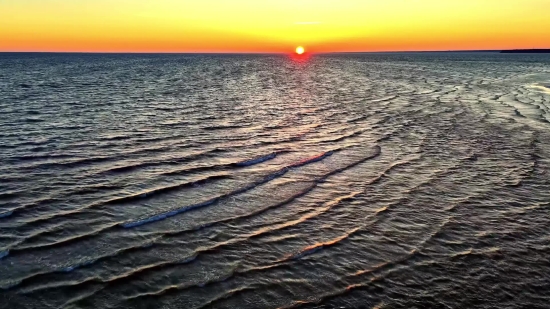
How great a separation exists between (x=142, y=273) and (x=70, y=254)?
2020mm

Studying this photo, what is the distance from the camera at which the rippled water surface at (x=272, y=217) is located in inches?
357

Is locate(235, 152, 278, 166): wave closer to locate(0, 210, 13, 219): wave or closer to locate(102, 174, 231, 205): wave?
locate(102, 174, 231, 205): wave

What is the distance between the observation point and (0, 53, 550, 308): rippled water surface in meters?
9.06

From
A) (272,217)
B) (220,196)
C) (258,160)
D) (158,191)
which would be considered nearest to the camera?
(272,217)

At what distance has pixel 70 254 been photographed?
1034 centimetres

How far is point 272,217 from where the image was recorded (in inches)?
507

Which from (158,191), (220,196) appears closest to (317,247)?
(220,196)

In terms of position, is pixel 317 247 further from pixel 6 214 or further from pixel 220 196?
pixel 6 214

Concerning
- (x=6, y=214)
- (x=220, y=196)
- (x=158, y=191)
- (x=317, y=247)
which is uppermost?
(x=6, y=214)

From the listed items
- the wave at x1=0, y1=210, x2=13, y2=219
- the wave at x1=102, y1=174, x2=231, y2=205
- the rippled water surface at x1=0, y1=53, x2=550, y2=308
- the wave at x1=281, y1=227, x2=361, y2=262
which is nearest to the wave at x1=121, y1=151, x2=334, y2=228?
the rippled water surface at x1=0, y1=53, x2=550, y2=308

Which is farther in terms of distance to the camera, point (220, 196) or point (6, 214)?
point (220, 196)

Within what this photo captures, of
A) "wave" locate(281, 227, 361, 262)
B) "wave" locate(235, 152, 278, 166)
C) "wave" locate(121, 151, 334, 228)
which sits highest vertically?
"wave" locate(235, 152, 278, 166)

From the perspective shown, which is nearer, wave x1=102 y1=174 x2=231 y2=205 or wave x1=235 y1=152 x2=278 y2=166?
wave x1=102 y1=174 x2=231 y2=205

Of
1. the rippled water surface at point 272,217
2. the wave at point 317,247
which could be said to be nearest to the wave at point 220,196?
the rippled water surface at point 272,217
